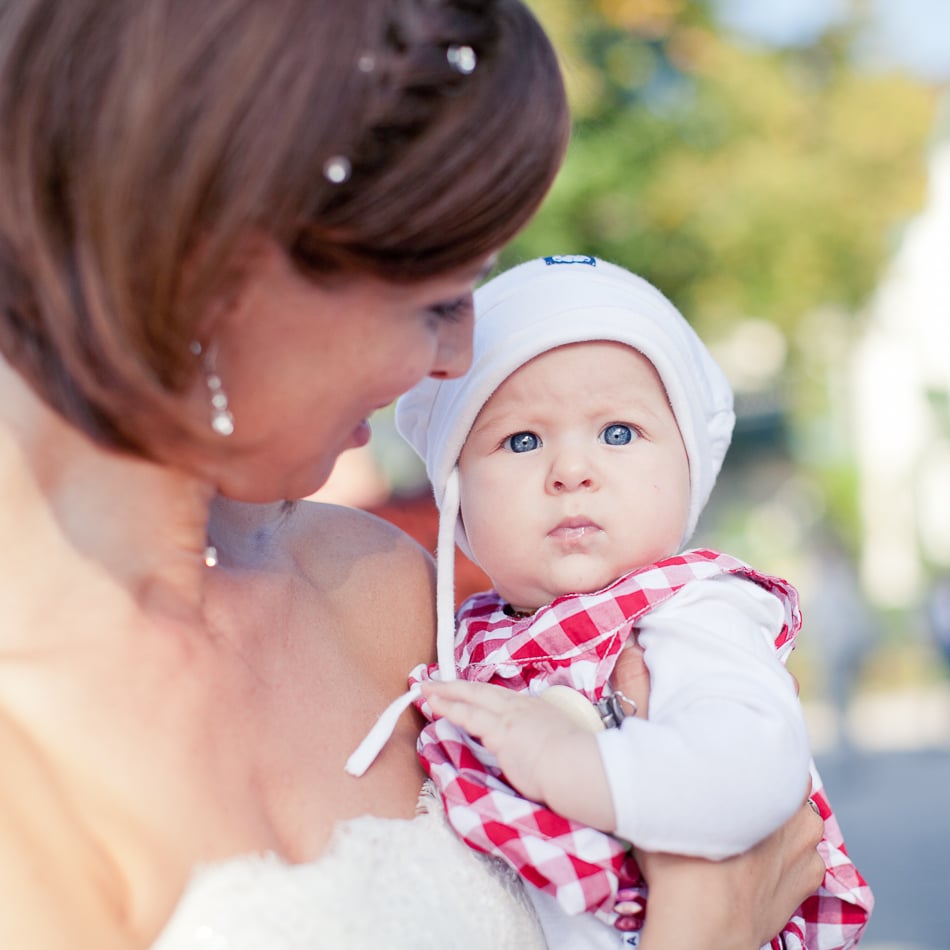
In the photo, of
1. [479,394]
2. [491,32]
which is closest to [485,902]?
[479,394]

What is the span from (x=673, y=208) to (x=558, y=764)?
9.83m

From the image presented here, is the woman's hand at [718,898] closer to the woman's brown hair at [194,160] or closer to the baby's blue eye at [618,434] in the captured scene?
the baby's blue eye at [618,434]

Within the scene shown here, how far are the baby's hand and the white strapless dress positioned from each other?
12 centimetres

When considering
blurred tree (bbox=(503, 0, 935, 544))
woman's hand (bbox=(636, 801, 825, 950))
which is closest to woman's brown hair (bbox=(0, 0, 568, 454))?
woman's hand (bbox=(636, 801, 825, 950))

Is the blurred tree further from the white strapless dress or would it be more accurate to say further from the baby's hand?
the white strapless dress

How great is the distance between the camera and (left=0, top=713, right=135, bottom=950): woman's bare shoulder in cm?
122

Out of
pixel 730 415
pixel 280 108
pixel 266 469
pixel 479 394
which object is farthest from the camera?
pixel 730 415

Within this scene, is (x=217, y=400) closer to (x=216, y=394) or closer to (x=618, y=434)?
(x=216, y=394)

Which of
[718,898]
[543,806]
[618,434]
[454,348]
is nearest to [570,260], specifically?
[618,434]

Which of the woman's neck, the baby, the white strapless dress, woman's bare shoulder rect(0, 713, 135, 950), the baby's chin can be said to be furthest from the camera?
the baby's chin

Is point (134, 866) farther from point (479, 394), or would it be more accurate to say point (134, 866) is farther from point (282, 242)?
point (479, 394)

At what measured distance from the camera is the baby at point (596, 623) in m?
1.57

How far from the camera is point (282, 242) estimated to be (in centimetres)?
137

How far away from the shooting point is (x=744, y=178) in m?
12.8
